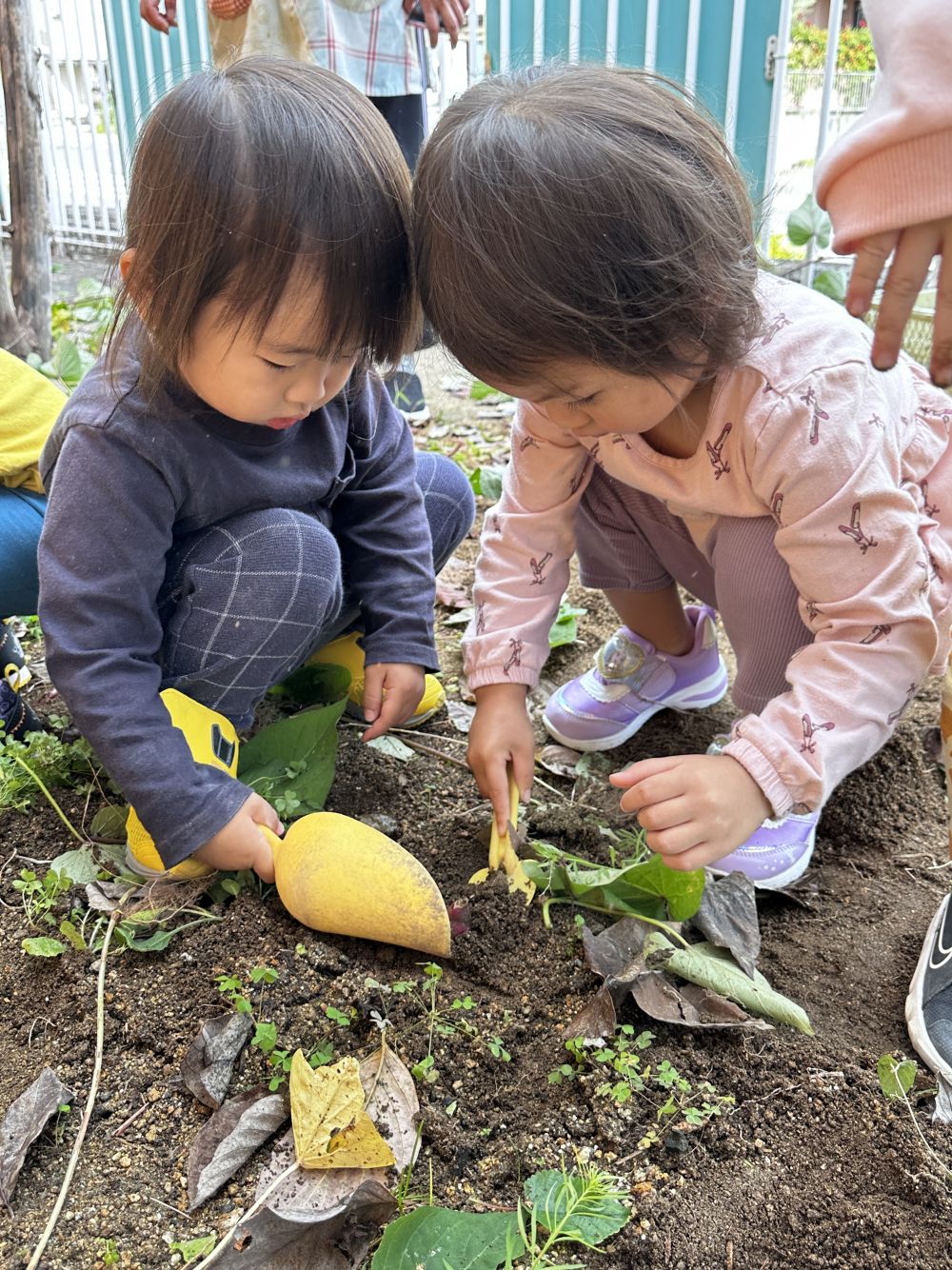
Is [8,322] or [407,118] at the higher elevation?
[407,118]

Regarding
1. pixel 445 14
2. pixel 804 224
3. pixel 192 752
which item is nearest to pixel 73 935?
pixel 192 752

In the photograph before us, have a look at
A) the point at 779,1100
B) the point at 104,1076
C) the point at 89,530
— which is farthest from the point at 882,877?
the point at 89,530

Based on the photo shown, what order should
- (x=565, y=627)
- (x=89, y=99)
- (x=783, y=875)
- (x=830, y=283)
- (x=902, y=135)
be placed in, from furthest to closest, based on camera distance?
(x=89, y=99)
(x=830, y=283)
(x=565, y=627)
(x=783, y=875)
(x=902, y=135)

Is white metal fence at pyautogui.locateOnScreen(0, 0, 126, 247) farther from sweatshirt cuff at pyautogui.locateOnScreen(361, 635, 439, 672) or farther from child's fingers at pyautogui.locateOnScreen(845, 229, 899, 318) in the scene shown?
child's fingers at pyautogui.locateOnScreen(845, 229, 899, 318)

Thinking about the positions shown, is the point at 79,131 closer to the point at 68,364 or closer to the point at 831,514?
the point at 68,364

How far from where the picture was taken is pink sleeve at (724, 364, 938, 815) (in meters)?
1.27

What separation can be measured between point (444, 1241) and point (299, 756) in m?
0.74

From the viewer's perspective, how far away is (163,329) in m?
1.25

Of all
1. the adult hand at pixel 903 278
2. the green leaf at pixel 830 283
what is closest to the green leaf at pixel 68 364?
the green leaf at pixel 830 283

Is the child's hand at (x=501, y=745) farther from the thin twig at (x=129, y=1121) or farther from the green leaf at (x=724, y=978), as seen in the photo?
the thin twig at (x=129, y=1121)

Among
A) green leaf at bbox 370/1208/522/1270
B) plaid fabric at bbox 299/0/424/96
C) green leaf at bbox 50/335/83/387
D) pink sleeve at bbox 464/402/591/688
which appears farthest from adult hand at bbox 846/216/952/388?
green leaf at bbox 50/335/83/387

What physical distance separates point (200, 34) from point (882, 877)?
248 inches

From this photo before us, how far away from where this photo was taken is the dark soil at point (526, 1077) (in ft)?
3.34

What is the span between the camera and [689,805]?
1.23m
